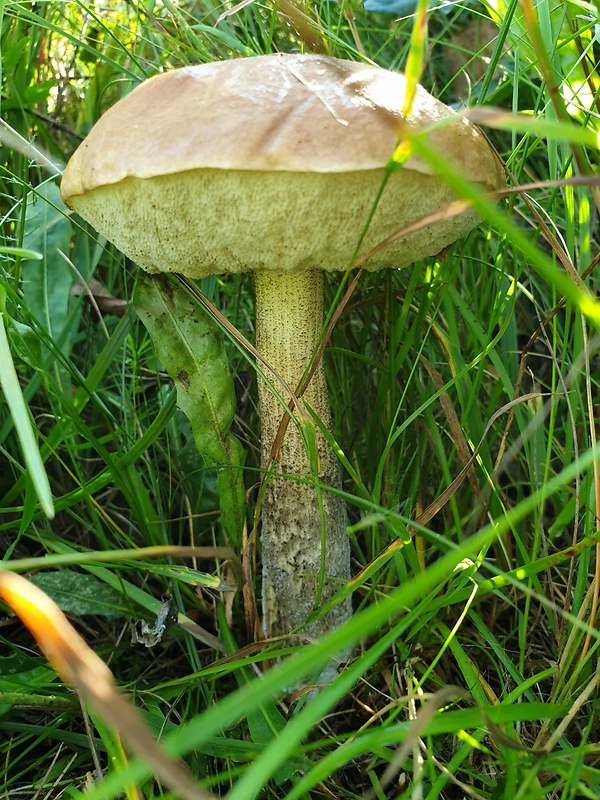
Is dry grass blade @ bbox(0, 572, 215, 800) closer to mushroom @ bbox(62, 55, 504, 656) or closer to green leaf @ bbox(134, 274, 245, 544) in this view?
mushroom @ bbox(62, 55, 504, 656)

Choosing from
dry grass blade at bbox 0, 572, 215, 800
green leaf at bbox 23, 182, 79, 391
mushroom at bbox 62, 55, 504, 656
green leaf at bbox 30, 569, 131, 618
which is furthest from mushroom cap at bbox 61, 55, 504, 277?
green leaf at bbox 30, 569, 131, 618

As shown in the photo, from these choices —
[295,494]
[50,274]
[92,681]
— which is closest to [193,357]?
[295,494]

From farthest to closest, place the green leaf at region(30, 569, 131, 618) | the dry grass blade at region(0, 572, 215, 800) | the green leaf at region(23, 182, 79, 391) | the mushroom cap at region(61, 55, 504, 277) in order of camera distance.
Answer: the green leaf at region(23, 182, 79, 391)
the green leaf at region(30, 569, 131, 618)
the mushroom cap at region(61, 55, 504, 277)
the dry grass blade at region(0, 572, 215, 800)

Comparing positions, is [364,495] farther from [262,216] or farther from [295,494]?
[262,216]

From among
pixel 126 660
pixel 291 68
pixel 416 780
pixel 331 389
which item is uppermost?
pixel 291 68

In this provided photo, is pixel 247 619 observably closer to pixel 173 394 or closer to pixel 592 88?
pixel 173 394

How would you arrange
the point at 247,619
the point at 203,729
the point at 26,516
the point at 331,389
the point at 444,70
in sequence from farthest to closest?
the point at 444,70
the point at 331,389
the point at 247,619
the point at 26,516
the point at 203,729

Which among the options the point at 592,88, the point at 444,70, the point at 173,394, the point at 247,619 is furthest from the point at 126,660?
the point at 444,70

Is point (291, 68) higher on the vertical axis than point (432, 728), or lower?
higher
